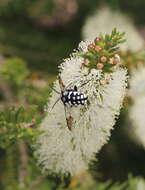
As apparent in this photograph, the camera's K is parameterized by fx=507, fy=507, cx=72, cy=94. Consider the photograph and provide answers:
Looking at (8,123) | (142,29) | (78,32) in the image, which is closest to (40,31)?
(78,32)

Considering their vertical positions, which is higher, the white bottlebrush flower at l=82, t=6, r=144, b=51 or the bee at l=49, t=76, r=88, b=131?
the white bottlebrush flower at l=82, t=6, r=144, b=51

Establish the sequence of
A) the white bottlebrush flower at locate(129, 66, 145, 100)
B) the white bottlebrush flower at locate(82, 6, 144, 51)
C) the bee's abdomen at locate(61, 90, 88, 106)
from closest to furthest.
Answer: the bee's abdomen at locate(61, 90, 88, 106)
the white bottlebrush flower at locate(129, 66, 145, 100)
the white bottlebrush flower at locate(82, 6, 144, 51)

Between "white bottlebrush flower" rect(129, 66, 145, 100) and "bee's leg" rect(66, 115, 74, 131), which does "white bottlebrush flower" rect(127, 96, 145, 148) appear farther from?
"bee's leg" rect(66, 115, 74, 131)

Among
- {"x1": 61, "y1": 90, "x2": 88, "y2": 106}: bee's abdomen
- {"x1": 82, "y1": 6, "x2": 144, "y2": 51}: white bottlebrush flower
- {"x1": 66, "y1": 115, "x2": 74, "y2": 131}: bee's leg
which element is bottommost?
{"x1": 66, "y1": 115, "x2": 74, "y2": 131}: bee's leg

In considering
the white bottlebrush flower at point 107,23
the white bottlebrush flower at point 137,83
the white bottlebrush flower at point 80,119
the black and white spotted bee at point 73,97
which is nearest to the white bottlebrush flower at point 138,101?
the white bottlebrush flower at point 137,83

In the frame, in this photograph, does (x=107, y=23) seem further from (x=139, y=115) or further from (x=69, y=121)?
(x=69, y=121)

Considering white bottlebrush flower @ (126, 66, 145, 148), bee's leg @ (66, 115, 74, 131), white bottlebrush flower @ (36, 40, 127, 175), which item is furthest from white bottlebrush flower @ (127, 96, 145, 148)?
bee's leg @ (66, 115, 74, 131)

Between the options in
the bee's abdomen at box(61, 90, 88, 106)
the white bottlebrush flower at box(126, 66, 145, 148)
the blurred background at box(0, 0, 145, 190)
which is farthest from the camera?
the white bottlebrush flower at box(126, 66, 145, 148)
